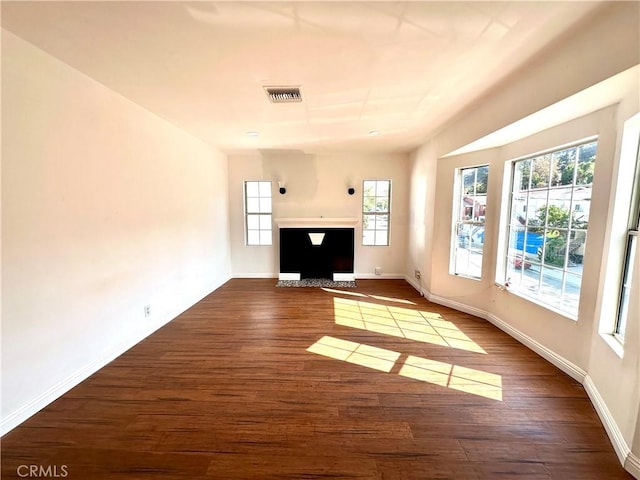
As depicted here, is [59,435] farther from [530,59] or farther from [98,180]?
[530,59]

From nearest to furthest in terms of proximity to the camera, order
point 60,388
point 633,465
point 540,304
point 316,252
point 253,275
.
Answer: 1. point 633,465
2. point 60,388
3. point 540,304
4. point 316,252
5. point 253,275

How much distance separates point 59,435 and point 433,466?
2.26 metres

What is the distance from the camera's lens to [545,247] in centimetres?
254

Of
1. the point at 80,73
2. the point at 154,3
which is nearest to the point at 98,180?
the point at 80,73

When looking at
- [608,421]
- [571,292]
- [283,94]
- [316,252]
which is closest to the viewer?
[608,421]

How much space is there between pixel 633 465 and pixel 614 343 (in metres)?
0.73

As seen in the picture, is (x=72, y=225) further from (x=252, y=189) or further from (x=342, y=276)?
(x=342, y=276)

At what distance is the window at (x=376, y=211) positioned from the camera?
5.17 metres

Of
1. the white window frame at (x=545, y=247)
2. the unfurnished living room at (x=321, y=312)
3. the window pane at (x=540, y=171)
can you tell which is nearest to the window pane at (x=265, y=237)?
the unfurnished living room at (x=321, y=312)

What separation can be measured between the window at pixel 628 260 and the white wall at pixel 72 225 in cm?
400

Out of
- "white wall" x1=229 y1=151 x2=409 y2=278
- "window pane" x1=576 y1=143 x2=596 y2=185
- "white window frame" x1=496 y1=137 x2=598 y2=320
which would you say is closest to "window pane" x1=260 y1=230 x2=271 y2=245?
"white wall" x1=229 y1=151 x2=409 y2=278

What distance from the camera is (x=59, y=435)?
1.60 m

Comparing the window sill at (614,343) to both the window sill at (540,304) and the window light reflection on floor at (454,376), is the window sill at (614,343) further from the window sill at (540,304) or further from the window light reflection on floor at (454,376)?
the window light reflection on floor at (454,376)

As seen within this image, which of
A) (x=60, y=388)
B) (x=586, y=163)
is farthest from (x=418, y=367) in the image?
(x=60, y=388)
